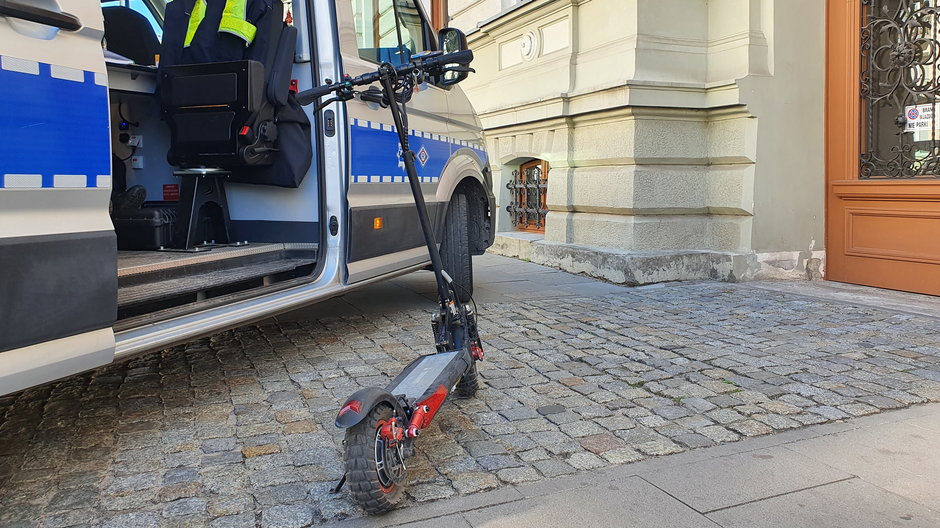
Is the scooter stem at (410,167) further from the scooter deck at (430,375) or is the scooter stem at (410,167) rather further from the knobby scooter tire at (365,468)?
the knobby scooter tire at (365,468)

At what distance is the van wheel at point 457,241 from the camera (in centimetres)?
593

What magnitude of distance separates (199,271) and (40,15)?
1639mm

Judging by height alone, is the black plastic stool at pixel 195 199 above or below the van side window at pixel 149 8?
below

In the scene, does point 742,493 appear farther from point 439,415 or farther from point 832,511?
point 439,415

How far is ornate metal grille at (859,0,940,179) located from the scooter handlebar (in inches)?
193

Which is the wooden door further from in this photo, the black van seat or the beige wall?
the black van seat

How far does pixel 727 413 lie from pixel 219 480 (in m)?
2.24

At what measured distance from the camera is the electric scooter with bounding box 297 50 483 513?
7.95ft

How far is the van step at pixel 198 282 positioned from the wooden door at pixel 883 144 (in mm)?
5065

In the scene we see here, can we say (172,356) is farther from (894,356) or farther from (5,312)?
(894,356)

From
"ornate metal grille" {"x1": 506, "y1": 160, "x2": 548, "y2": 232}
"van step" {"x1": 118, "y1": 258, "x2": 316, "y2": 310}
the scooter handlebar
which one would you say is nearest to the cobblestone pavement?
"van step" {"x1": 118, "y1": 258, "x2": 316, "y2": 310}

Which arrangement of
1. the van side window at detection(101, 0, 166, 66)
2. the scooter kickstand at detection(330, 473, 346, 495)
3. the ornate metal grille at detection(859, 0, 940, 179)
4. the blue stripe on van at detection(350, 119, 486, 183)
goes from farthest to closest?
the ornate metal grille at detection(859, 0, 940, 179) < the van side window at detection(101, 0, 166, 66) < the blue stripe on van at detection(350, 119, 486, 183) < the scooter kickstand at detection(330, 473, 346, 495)

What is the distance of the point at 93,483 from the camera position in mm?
2756

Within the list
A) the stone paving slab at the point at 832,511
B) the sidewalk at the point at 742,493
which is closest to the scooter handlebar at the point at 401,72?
the sidewalk at the point at 742,493
